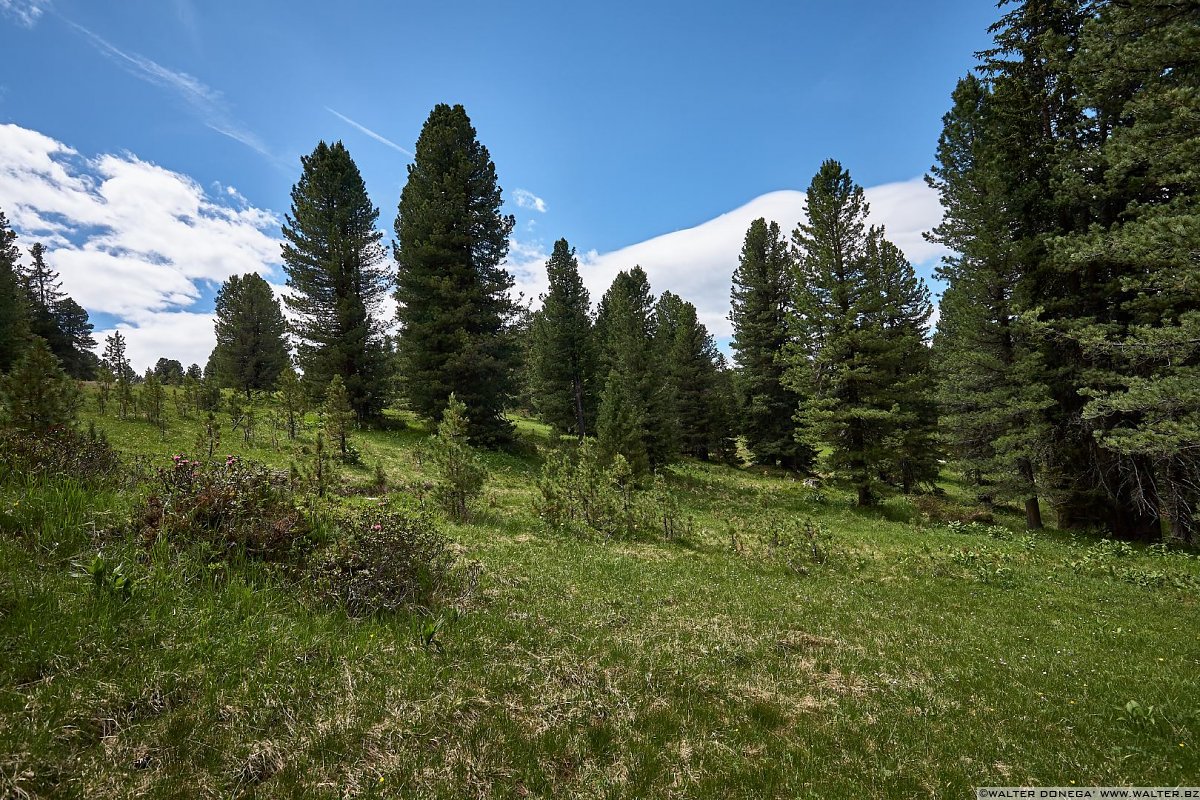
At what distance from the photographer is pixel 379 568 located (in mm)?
6207

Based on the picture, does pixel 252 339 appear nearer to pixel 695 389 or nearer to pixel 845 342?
pixel 695 389

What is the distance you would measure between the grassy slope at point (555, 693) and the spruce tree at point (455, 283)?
18.3 meters

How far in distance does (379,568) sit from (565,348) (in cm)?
3077

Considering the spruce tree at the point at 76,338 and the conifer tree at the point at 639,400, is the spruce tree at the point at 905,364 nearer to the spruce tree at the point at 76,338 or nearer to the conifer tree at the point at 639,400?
the conifer tree at the point at 639,400

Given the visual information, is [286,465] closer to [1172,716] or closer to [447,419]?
[447,419]

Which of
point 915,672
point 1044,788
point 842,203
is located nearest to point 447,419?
point 915,672

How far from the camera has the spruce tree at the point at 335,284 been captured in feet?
87.6

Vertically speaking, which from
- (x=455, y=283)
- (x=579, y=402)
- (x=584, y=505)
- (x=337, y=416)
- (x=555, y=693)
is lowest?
(x=555, y=693)

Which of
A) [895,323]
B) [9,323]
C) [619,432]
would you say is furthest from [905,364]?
[9,323]

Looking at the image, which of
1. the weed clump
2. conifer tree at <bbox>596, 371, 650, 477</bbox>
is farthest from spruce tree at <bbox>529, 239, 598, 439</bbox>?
the weed clump

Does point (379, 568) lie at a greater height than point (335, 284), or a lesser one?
lesser

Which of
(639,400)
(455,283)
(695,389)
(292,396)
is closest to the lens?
(292,396)

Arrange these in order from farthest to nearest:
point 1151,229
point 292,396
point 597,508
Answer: point 292,396 → point 597,508 → point 1151,229

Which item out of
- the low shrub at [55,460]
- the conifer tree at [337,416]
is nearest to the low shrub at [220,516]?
the low shrub at [55,460]
